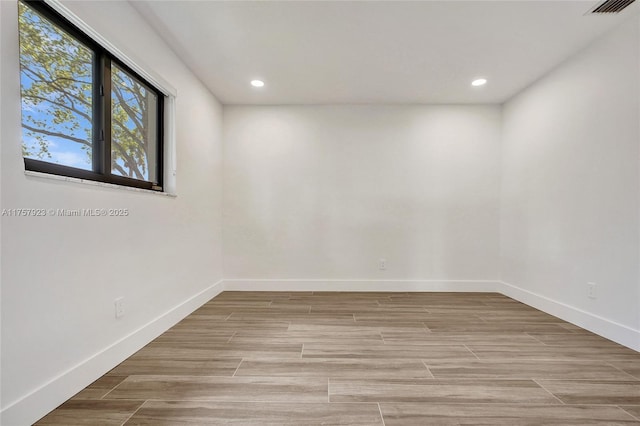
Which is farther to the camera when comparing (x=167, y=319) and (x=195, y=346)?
(x=167, y=319)

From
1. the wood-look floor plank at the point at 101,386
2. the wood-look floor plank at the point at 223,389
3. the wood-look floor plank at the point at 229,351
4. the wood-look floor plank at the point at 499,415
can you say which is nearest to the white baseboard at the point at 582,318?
the wood-look floor plank at the point at 499,415

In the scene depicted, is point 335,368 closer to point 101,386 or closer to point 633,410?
point 101,386

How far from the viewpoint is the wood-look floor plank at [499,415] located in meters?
1.34

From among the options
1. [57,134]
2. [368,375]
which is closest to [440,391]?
[368,375]

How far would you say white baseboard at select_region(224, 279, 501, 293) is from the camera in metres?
3.76

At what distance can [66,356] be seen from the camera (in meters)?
1.49

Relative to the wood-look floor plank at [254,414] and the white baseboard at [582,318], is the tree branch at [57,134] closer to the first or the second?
the wood-look floor plank at [254,414]

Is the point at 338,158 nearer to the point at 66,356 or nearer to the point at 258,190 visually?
the point at 258,190

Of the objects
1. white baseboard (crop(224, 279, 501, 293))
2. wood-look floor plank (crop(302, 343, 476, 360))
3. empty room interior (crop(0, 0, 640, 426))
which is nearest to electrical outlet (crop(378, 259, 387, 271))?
empty room interior (crop(0, 0, 640, 426))

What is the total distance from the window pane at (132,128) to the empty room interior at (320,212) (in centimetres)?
2

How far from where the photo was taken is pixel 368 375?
1731mm

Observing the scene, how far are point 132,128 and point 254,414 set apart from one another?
2.07 m

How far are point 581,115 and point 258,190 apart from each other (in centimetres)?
335

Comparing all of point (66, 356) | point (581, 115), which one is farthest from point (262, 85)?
point (581, 115)
